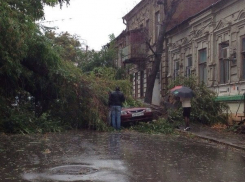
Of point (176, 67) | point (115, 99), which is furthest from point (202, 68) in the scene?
point (115, 99)

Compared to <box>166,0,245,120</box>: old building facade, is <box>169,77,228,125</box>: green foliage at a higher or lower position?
lower

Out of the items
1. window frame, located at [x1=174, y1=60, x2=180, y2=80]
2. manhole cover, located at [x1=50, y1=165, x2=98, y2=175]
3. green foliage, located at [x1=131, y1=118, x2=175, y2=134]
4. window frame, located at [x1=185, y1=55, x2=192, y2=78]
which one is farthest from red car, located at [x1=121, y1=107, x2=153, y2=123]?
window frame, located at [x1=174, y1=60, x2=180, y2=80]

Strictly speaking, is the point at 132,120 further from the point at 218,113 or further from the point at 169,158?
the point at 169,158

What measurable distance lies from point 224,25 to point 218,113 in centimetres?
433

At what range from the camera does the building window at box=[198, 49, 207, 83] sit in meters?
23.1

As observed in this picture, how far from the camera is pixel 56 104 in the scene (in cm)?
1741

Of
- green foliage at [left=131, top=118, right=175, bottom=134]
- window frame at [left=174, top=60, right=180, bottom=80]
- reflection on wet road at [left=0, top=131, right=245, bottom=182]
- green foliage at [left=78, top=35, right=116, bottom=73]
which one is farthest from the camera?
green foliage at [left=78, top=35, right=116, bottom=73]

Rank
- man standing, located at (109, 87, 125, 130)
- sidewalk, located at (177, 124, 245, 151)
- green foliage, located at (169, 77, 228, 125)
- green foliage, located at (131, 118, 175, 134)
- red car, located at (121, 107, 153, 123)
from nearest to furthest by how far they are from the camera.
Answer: sidewalk, located at (177, 124, 245, 151), green foliage, located at (131, 118, 175, 134), man standing, located at (109, 87, 125, 130), red car, located at (121, 107, 153, 123), green foliage, located at (169, 77, 228, 125)

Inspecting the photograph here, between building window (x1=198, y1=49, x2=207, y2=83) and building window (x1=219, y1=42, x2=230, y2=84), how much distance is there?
201cm

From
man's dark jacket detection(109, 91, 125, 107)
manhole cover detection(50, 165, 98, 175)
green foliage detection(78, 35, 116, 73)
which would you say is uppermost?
green foliage detection(78, 35, 116, 73)

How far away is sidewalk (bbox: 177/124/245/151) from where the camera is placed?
12.8 meters

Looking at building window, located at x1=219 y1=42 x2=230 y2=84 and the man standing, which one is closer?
the man standing

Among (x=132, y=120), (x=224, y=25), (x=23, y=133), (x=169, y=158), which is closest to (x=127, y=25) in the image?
(x=224, y=25)

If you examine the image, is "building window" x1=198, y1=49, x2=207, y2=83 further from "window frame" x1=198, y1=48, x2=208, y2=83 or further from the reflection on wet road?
the reflection on wet road
